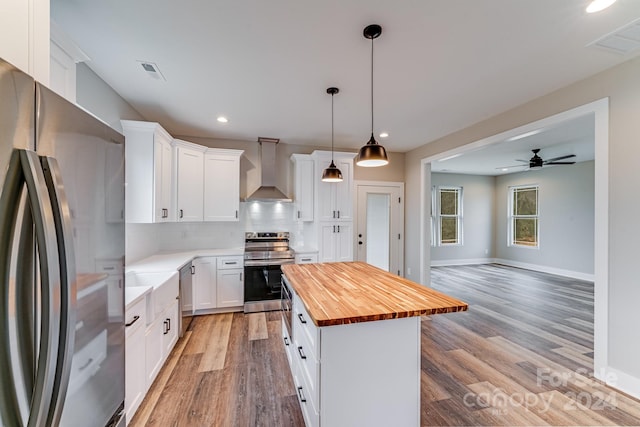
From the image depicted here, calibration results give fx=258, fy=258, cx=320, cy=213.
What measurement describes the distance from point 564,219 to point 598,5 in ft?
21.3

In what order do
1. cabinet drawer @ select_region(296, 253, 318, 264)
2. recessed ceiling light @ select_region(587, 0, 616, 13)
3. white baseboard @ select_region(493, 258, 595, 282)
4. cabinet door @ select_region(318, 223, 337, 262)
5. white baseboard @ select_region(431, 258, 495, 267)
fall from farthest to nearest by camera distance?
white baseboard @ select_region(431, 258, 495, 267) → white baseboard @ select_region(493, 258, 595, 282) → cabinet door @ select_region(318, 223, 337, 262) → cabinet drawer @ select_region(296, 253, 318, 264) → recessed ceiling light @ select_region(587, 0, 616, 13)

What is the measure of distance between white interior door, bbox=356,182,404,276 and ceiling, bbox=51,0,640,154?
198 cm

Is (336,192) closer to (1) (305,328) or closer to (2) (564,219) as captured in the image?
(1) (305,328)

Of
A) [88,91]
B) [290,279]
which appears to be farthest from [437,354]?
[88,91]

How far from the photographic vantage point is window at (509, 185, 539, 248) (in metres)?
7.03

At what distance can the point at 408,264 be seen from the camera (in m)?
5.16

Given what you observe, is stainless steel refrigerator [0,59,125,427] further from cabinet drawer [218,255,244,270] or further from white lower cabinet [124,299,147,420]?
cabinet drawer [218,255,244,270]

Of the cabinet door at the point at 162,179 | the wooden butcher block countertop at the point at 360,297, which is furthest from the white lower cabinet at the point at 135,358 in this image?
the cabinet door at the point at 162,179

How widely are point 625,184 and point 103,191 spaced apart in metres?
3.62

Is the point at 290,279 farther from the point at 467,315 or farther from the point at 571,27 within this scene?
the point at 467,315

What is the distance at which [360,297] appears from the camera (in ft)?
5.59

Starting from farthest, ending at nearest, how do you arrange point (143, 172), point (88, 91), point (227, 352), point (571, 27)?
point (143, 172) → point (227, 352) → point (88, 91) → point (571, 27)

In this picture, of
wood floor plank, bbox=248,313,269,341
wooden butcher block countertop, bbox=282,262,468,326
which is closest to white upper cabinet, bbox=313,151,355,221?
wood floor plank, bbox=248,313,269,341

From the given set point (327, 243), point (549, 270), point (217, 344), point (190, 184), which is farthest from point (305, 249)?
point (549, 270)
